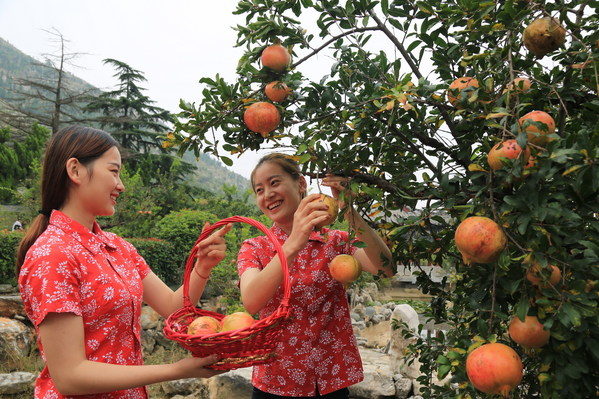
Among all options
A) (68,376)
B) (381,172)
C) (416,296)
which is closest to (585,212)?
(381,172)

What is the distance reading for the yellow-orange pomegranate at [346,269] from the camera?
1.62m

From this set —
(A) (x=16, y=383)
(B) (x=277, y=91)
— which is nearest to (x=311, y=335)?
(B) (x=277, y=91)

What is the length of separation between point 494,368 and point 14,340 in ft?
20.5

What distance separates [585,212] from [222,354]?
1.00 meters

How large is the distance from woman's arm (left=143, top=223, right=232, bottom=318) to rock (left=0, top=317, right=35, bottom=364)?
4.82m

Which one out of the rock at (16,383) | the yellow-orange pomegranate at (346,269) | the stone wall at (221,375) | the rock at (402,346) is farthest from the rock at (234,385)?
the yellow-orange pomegranate at (346,269)

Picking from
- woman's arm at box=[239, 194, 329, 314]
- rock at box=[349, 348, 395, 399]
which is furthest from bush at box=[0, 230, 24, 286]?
woman's arm at box=[239, 194, 329, 314]

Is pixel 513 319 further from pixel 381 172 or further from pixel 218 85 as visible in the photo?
pixel 218 85

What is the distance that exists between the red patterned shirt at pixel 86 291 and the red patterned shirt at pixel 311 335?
0.46 metres

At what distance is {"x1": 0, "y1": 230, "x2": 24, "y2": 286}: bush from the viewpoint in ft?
24.1

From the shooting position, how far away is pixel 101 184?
161 cm

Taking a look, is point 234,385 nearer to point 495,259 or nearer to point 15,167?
point 495,259

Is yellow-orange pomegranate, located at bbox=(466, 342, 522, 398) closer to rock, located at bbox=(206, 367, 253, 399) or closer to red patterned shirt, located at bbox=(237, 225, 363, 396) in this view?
red patterned shirt, located at bbox=(237, 225, 363, 396)

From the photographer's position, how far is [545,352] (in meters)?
1.14
